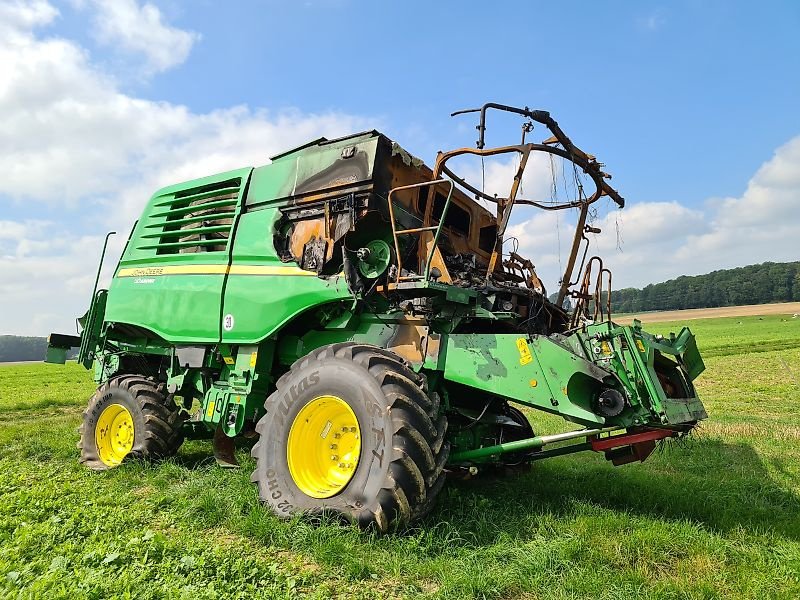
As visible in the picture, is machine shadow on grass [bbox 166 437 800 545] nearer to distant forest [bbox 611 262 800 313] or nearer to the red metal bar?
the red metal bar

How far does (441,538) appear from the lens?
14.2 ft

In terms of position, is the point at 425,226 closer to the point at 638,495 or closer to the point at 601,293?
the point at 601,293

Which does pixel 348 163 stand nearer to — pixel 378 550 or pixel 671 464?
pixel 378 550

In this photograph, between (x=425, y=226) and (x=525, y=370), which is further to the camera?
(x=425, y=226)

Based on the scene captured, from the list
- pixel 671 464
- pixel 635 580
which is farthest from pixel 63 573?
pixel 671 464

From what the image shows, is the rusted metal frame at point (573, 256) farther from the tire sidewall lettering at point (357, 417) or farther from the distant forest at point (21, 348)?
the distant forest at point (21, 348)

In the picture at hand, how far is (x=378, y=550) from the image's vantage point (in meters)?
4.09

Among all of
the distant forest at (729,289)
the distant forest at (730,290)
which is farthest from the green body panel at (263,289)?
the distant forest at (730,290)

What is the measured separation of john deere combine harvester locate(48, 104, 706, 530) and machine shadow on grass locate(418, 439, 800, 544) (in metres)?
0.42

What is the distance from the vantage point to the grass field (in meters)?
3.51

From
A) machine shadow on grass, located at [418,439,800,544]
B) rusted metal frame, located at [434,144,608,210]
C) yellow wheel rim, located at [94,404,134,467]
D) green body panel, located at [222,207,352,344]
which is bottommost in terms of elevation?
machine shadow on grass, located at [418,439,800,544]

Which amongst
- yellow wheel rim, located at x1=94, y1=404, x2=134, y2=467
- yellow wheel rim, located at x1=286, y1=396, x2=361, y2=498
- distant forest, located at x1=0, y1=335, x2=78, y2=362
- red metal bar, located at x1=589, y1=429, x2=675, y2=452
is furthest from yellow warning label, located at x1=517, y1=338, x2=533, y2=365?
distant forest, located at x1=0, y1=335, x2=78, y2=362

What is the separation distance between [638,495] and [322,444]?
3.09m

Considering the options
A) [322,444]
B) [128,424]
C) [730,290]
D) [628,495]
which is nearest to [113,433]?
[128,424]
